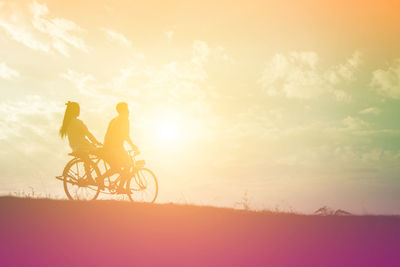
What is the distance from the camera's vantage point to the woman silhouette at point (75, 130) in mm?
12320

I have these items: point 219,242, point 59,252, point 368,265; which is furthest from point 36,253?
point 368,265

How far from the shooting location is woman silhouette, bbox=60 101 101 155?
40.4ft

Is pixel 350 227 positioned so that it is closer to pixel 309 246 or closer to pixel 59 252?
pixel 309 246

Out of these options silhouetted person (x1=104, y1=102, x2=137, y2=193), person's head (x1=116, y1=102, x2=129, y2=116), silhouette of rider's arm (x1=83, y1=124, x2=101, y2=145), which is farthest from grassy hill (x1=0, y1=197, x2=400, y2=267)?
person's head (x1=116, y1=102, x2=129, y2=116)

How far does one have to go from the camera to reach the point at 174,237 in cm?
963

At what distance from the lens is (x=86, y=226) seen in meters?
9.70

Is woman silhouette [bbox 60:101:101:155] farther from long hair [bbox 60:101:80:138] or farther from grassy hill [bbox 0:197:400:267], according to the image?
grassy hill [bbox 0:197:400:267]

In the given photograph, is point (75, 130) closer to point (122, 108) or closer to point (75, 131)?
point (75, 131)

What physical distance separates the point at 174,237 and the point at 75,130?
15.1ft

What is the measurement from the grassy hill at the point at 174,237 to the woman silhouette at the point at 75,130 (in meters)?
1.63

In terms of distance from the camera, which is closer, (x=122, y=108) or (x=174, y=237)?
(x=174, y=237)

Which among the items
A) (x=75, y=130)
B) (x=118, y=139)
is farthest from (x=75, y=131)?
(x=118, y=139)

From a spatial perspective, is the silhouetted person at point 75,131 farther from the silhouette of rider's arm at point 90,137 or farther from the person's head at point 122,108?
the person's head at point 122,108

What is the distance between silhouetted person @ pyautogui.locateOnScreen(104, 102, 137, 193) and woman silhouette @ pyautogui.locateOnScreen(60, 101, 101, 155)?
0.57m
